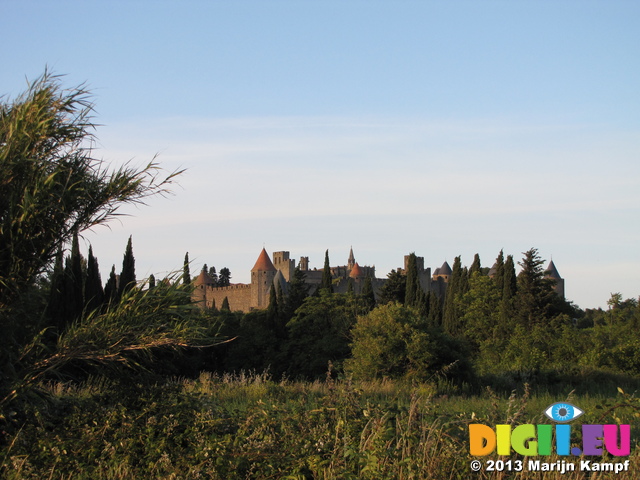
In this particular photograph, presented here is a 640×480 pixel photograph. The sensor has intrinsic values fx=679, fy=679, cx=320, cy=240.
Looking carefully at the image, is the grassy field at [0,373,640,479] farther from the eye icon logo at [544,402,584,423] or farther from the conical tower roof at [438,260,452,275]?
the conical tower roof at [438,260,452,275]

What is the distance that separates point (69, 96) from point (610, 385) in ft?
50.8

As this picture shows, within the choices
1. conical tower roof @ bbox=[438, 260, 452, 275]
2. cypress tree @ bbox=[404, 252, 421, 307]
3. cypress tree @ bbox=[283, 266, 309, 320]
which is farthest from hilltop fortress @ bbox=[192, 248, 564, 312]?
cypress tree @ bbox=[283, 266, 309, 320]

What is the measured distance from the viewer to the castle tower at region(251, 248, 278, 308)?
70750mm

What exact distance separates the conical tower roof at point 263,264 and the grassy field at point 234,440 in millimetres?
66762

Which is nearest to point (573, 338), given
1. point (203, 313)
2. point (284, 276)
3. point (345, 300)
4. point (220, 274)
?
point (345, 300)

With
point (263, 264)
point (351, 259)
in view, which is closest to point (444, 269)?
point (351, 259)

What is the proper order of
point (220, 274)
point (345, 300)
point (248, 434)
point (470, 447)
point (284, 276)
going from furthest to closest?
point (220, 274)
point (284, 276)
point (345, 300)
point (248, 434)
point (470, 447)

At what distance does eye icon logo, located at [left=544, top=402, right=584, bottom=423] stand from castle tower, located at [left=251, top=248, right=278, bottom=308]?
212ft

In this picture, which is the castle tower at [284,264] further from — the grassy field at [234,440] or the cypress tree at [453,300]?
the grassy field at [234,440]

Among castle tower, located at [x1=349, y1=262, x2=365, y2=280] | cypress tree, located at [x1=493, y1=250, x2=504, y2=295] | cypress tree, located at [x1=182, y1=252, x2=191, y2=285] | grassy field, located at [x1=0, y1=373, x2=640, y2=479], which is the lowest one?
grassy field, located at [x1=0, y1=373, x2=640, y2=479]

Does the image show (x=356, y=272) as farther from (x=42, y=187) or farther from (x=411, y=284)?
(x=42, y=187)

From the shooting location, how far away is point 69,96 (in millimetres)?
5816

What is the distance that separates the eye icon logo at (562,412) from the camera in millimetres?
5398

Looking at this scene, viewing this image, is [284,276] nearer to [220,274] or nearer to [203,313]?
[220,274]
